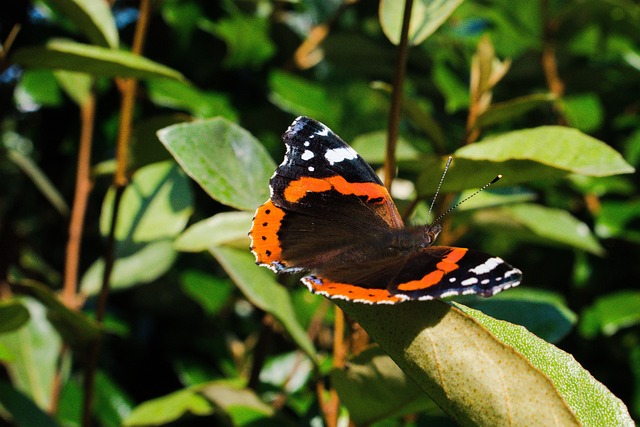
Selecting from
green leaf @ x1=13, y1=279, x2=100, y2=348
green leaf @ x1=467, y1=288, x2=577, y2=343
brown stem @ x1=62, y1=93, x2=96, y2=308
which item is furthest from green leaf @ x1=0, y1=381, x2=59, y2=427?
green leaf @ x1=467, y1=288, x2=577, y2=343

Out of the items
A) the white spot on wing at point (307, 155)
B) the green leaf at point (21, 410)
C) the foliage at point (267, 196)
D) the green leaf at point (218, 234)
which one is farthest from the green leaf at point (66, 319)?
the white spot on wing at point (307, 155)

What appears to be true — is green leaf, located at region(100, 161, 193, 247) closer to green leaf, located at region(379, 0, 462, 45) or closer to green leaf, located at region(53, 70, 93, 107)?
green leaf, located at region(53, 70, 93, 107)

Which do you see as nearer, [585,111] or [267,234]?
[267,234]

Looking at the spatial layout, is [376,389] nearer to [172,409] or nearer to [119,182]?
[172,409]

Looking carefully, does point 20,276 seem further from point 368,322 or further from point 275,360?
point 368,322

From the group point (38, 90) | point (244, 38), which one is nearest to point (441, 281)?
point (244, 38)

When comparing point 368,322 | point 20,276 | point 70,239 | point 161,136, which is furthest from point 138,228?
point 368,322

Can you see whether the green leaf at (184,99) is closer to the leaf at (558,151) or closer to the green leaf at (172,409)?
the green leaf at (172,409)
